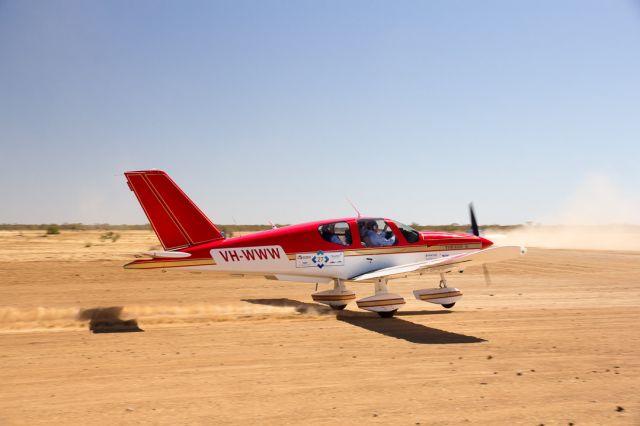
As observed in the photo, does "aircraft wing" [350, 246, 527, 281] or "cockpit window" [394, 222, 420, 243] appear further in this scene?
"cockpit window" [394, 222, 420, 243]

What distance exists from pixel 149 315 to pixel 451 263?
23.0 feet

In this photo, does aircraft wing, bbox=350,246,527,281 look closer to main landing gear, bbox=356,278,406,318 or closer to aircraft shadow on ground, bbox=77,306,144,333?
main landing gear, bbox=356,278,406,318

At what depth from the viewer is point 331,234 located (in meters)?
13.2

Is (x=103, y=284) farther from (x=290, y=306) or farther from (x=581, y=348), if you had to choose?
(x=581, y=348)

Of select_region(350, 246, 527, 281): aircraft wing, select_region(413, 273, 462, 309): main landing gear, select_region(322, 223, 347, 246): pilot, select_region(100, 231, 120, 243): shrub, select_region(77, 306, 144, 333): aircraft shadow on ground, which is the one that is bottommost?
select_region(413, 273, 462, 309): main landing gear

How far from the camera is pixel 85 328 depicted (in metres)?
10.7

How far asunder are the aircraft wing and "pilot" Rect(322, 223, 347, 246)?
0.98 m

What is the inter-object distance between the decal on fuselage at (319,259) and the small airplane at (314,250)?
2 centimetres

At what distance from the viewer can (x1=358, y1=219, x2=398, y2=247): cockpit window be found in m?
13.4

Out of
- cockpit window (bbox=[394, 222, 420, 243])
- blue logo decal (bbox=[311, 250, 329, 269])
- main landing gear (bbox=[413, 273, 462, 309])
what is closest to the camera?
blue logo decal (bbox=[311, 250, 329, 269])

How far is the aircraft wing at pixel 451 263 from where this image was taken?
1031 centimetres

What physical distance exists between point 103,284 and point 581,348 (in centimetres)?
1674

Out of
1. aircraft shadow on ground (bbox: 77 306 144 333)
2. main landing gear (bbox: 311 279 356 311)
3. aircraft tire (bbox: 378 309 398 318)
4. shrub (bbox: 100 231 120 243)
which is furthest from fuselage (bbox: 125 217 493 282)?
shrub (bbox: 100 231 120 243)

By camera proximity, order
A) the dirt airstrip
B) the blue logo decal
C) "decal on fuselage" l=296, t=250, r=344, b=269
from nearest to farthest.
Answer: the dirt airstrip → "decal on fuselage" l=296, t=250, r=344, b=269 → the blue logo decal
